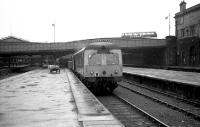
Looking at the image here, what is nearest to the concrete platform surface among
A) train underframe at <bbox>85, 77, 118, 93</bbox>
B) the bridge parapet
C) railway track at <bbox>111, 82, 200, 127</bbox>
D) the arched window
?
railway track at <bbox>111, 82, 200, 127</bbox>

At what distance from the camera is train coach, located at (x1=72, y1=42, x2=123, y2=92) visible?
58.9 ft

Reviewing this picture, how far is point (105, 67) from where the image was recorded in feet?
59.3

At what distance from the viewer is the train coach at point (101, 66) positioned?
17938 mm

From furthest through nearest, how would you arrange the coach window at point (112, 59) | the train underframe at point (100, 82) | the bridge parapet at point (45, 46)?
the bridge parapet at point (45, 46), the coach window at point (112, 59), the train underframe at point (100, 82)

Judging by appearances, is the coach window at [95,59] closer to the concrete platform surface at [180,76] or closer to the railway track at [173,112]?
the railway track at [173,112]

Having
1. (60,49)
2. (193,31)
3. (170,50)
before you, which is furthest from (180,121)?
(60,49)

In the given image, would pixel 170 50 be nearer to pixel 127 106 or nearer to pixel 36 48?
pixel 36 48

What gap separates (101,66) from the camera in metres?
18.1

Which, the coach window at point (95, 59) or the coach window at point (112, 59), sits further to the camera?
the coach window at point (112, 59)

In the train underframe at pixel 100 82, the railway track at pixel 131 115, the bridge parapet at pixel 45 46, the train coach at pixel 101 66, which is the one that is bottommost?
the railway track at pixel 131 115

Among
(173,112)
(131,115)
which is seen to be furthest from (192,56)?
(131,115)

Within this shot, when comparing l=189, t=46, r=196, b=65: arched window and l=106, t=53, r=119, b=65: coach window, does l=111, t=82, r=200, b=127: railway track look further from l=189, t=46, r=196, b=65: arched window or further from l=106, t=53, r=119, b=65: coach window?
l=189, t=46, r=196, b=65: arched window

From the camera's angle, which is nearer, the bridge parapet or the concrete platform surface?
the concrete platform surface

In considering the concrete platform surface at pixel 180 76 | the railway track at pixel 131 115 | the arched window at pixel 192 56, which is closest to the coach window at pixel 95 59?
the railway track at pixel 131 115
